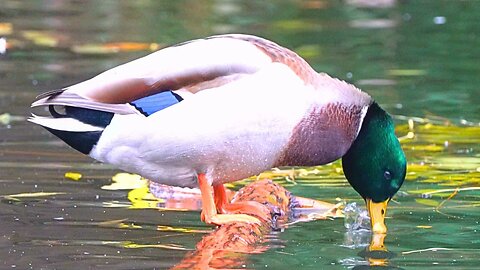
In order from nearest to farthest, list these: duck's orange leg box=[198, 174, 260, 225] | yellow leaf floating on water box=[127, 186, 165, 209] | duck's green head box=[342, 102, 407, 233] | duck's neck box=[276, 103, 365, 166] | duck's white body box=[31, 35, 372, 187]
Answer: duck's white body box=[31, 35, 372, 187]
duck's neck box=[276, 103, 365, 166]
duck's orange leg box=[198, 174, 260, 225]
duck's green head box=[342, 102, 407, 233]
yellow leaf floating on water box=[127, 186, 165, 209]

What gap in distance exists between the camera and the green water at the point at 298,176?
16.0 ft

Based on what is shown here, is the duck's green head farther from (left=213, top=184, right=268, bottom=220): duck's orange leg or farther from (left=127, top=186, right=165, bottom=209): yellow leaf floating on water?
(left=127, top=186, right=165, bottom=209): yellow leaf floating on water

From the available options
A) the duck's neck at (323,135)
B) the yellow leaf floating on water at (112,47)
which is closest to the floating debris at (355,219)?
the duck's neck at (323,135)

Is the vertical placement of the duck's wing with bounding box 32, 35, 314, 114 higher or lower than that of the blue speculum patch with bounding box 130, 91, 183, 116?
higher

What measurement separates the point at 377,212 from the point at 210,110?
901 mm

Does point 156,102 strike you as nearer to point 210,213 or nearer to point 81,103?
point 81,103

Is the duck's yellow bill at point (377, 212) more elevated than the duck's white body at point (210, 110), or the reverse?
the duck's white body at point (210, 110)

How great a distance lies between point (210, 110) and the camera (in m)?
4.85

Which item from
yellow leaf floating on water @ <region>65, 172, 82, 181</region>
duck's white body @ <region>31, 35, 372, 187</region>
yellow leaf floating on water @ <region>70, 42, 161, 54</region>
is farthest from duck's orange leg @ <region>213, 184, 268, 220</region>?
yellow leaf floating on water @ <region>70, 42, 161, 54</region>

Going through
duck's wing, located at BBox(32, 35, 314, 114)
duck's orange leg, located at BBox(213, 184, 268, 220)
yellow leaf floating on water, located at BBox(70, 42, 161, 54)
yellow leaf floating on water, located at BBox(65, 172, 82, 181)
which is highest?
yellow leaf floating on water, located at BBox(70, 42, 161, 54)

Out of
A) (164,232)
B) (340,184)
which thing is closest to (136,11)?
(340,184)

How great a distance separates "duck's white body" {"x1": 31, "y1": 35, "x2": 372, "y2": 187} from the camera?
15.9 feet

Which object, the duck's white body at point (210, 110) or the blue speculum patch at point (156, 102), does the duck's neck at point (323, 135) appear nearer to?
the duck's white body at point (210, 110)

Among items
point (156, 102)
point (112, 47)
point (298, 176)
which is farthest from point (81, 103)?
point (112, 47)
